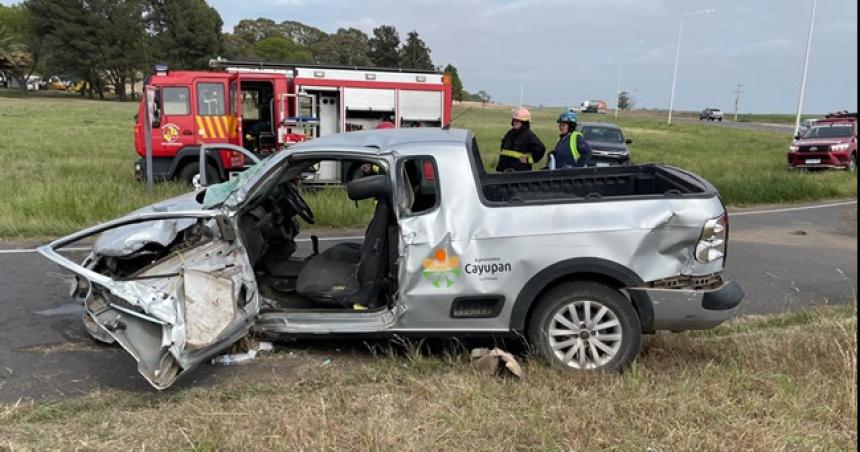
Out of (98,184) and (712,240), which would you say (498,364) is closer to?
(712,240)

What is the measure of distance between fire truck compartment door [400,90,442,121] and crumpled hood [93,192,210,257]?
1076 centimetres

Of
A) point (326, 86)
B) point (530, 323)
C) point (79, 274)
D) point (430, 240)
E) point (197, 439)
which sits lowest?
point (197, 439)

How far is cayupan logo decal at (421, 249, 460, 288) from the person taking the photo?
4086mm

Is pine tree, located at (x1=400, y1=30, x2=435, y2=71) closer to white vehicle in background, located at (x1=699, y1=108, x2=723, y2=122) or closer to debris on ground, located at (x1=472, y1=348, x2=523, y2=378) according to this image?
white vehicle in background, located at (x1=699, y1=108, x2=723, y2=122)

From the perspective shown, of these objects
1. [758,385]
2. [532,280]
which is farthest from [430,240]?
[758,385]

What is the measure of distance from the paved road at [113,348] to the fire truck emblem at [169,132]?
17.9ft

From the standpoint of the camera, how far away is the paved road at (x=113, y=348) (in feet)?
13.8

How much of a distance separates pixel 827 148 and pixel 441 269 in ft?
62.7

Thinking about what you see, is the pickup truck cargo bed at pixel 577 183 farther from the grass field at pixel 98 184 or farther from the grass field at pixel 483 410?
the grass field at pixel 98 184

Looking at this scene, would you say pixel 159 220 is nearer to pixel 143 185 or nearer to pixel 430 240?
pixel 430 240

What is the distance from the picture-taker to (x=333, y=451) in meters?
3.03

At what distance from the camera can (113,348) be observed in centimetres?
473

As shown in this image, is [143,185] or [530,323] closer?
[530,323]

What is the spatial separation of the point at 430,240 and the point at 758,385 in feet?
7.00
